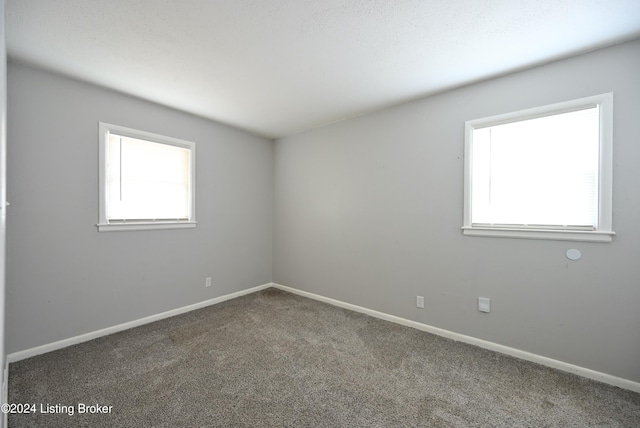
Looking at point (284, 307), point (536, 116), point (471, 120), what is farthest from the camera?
point (284, 307)

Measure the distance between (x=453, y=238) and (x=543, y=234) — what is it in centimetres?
69

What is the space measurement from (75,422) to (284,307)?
212 cm

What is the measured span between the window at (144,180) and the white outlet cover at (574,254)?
12.4 ft

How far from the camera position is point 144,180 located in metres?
2.95

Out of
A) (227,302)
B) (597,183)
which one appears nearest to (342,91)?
(597,183)

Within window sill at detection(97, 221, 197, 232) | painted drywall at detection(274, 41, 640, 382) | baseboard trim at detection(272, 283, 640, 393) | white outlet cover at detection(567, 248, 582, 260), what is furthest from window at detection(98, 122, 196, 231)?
white outlet cover at detection(567, 248, 582, 260)

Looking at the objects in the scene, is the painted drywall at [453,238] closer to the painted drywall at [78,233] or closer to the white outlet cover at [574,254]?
the white outlet cover at [574,254]

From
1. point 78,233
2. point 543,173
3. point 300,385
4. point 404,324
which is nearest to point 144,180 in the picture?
point 78,233

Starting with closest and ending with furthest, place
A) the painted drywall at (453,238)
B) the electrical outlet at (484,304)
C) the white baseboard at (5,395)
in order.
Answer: the white baseboard at (5,395) → the painted drywall at (453,238) → the electrical outlet at (484,304)

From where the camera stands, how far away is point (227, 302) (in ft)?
11.8

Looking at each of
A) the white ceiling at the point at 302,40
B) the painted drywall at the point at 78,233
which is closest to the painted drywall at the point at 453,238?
the white ceiling at the point at 302,40

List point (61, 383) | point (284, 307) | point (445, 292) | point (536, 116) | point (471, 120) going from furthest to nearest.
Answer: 1. point (284, 307)
2. point (445, 292)
3. point (471, 120)
4. point (536, 116)
5. point (61, 383)

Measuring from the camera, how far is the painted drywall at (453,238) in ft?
6.23

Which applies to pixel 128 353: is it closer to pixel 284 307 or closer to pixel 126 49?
pixel 284 307
